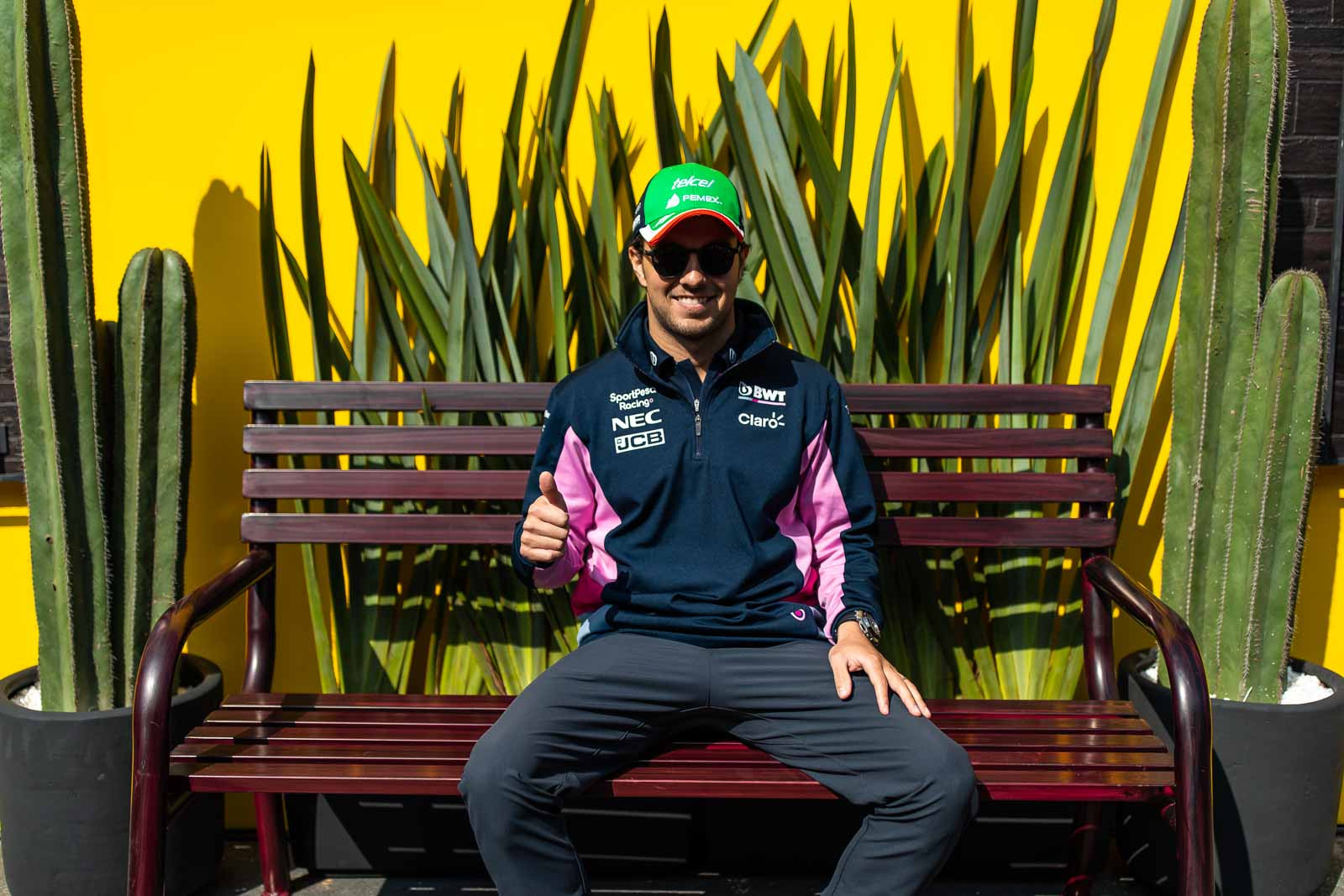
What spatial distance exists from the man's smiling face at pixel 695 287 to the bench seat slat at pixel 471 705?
0.90m

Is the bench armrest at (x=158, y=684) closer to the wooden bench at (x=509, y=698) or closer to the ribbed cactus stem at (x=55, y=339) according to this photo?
the wooden bench at (x=509, y=698)

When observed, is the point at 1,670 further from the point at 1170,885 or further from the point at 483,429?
the point at 1170,885

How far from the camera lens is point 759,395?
2.44 m

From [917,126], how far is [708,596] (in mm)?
1401

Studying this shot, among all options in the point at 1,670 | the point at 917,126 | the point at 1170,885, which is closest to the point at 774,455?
the point at 917,126

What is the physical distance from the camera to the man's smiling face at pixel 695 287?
2.36 metres

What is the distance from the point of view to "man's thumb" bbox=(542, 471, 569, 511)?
2.16 metres

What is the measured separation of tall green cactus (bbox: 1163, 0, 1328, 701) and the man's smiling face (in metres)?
1.13

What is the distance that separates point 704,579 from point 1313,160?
6.44 feet

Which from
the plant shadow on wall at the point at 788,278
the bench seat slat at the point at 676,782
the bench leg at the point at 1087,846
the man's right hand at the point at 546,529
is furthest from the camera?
the plant shadow on wall at the point at 788,278

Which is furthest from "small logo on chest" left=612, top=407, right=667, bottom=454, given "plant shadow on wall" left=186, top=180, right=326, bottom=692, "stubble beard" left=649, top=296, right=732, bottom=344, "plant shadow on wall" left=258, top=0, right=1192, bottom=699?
"plant shadow on wall" left=186, top=180, right=326, bottom=692

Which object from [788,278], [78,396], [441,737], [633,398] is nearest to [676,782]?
[441,737]

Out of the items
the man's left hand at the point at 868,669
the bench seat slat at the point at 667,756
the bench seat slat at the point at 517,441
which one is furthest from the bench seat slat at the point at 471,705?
the bench seat slat at the point at 517,441

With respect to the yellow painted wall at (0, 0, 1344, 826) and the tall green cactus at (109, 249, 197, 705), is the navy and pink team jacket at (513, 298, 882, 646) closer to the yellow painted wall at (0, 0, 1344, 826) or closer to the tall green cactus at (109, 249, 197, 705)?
the yellow painted wall at (0, 0, 1344, 826)
